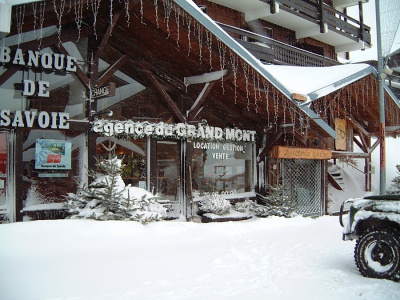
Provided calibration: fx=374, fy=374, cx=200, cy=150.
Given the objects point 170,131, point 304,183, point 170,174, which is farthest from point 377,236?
point 304,183

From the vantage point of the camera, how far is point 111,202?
7.99 meters

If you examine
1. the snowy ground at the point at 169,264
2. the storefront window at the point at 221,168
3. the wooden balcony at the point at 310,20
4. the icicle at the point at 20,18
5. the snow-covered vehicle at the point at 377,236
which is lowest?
the snowy ground at the point at 169,264

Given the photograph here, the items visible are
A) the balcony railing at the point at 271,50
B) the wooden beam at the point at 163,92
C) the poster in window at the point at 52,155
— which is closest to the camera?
the poster in window at the point at 52,155

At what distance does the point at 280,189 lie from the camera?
11.8m

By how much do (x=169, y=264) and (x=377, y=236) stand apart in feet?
11.2

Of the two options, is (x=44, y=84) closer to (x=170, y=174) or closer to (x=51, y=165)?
(x=51, y=165)

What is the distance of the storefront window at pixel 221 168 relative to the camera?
39.8 ft

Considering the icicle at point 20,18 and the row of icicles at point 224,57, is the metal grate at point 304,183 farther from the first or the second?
the icicle at point 20,18

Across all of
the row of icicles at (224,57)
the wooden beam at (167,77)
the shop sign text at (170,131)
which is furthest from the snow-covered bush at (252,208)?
the wooden beam at (167,77)

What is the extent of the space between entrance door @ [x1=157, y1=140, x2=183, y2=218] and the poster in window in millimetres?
2757

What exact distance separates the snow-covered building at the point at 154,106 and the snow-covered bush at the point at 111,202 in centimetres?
70

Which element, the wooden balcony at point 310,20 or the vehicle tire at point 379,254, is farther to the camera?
the wooden balcony at point 310,20

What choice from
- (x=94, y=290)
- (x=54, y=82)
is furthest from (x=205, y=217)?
(x=94, y=290)

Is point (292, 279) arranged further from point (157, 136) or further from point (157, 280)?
point (157, 136)
